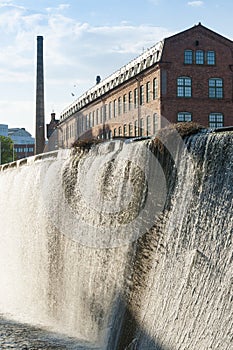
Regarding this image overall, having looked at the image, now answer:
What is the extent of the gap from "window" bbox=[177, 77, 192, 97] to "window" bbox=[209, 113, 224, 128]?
7.51 ft

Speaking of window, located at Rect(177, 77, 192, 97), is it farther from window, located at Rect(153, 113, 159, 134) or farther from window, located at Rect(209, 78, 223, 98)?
window, located at Rect(153, 113, 159, 134)

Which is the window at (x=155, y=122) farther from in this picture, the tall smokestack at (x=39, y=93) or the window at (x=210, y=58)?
the tall smokestack at (x=39, y=93)

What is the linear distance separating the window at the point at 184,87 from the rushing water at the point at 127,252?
1099 inches

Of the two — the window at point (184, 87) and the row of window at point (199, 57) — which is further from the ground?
the row of window at point (199, 57)

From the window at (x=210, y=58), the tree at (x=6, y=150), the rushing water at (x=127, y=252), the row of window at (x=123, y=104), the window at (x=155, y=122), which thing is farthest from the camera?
the tree at (x=6, y=150)

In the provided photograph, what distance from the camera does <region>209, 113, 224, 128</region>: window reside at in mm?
49250

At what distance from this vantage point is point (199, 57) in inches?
1950

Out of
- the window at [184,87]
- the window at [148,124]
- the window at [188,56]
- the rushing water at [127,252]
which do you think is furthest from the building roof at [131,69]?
the rushing water at [127,252]

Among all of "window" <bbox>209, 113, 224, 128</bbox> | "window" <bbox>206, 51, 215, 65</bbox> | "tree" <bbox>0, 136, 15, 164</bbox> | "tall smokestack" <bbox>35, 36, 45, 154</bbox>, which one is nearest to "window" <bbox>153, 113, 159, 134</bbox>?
"window" <bbox>209, 113, 224, 128</bbox>

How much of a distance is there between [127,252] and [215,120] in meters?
36.3

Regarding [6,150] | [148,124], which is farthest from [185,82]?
[6,150]

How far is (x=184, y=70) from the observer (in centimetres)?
4903

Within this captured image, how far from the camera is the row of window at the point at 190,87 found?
Result: 4909 cm

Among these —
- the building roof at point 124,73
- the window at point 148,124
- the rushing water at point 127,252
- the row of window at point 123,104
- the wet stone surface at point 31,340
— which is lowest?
the wet stone surface at point 31,340
